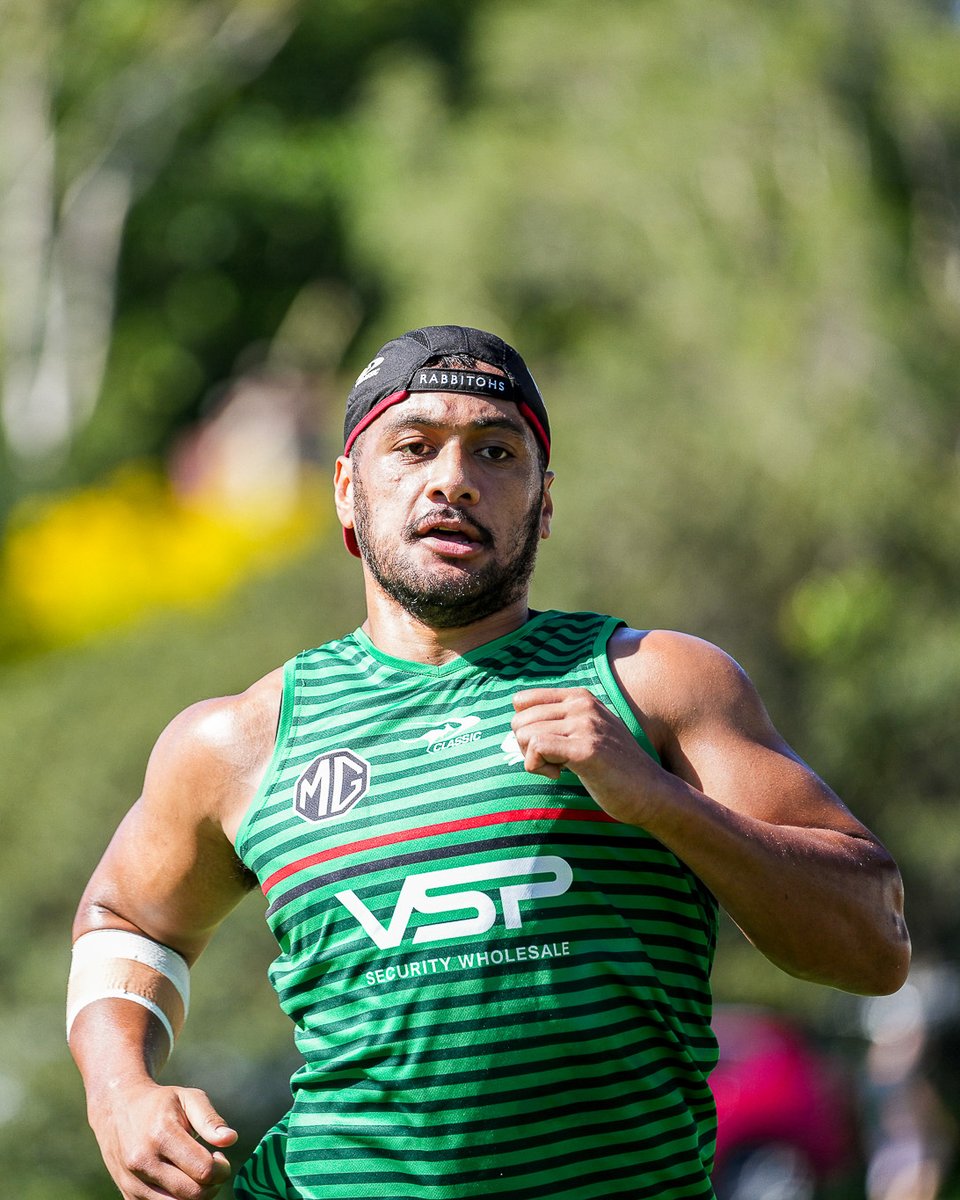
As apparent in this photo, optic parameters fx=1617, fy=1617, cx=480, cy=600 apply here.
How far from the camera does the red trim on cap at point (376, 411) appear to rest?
9.73 ft

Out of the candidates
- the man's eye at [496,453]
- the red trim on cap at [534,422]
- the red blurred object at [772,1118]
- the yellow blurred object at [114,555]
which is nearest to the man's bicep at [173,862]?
the man's eye at [496,453]

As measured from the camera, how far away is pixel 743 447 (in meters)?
12.3

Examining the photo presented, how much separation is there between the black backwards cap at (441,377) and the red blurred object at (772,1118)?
22.9 feet

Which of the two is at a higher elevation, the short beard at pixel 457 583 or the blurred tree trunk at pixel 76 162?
the blurred tree trunk at pixel 76 162

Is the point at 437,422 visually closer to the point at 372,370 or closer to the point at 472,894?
the point at 372,370

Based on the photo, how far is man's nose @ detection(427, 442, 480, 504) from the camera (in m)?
2.84

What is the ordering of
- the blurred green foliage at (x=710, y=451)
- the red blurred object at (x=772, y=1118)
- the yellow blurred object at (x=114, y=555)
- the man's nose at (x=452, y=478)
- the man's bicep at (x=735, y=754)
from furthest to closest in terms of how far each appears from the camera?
the yellow blurred object at (x=114, y=555), the blurred green foliage at (x=710, y=451), the red blurred object at (x=772, y=1118), the man's nose at (x=452, y=478), the man's bicep at (x=735, y=754)

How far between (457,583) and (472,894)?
0.57 m

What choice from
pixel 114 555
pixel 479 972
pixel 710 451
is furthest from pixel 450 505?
pixel 114 555

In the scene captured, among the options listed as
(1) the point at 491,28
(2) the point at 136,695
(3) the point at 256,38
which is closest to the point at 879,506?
(2) the point at 136,695

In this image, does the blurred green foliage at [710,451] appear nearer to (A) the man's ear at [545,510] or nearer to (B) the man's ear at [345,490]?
(B) the man's ear at [345,490]

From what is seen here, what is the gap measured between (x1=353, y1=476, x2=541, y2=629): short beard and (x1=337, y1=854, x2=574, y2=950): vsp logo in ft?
1.64

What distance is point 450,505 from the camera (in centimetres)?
284

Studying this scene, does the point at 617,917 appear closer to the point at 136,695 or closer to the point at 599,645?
the point at 599,645
